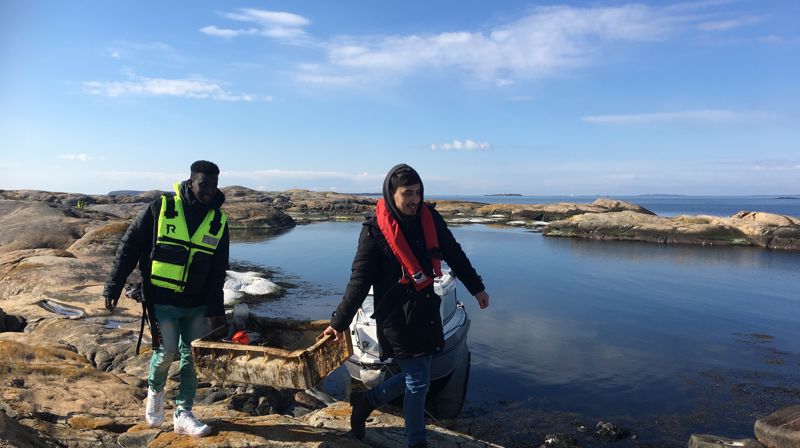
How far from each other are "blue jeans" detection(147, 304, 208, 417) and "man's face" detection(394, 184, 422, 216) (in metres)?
2.22

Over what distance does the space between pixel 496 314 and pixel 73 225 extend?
759 inches

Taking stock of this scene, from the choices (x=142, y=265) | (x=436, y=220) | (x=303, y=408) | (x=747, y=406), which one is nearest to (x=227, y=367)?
(x=142, y=265)

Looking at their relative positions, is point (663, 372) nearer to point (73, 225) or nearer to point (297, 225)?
point (73, 225)

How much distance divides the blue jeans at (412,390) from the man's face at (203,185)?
2.28 m

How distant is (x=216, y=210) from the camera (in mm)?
4723

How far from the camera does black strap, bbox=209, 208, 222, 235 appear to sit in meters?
4.66

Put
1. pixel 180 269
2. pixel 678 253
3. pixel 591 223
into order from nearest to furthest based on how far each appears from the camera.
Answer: pixel 180 269 → pixel 678 253 → pixel 591 223

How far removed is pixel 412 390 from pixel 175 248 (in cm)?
249

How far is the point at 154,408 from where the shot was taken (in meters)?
4.79

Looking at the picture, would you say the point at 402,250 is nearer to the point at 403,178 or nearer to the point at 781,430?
the point at 403,178

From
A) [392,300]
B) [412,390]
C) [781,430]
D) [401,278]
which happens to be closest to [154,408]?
[412,390]

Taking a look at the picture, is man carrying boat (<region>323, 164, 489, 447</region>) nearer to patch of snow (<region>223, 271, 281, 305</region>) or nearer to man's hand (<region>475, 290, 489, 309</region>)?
man's hand (<region>475, 290, 489, 309</region>)

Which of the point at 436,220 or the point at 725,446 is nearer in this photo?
the point at 436,220

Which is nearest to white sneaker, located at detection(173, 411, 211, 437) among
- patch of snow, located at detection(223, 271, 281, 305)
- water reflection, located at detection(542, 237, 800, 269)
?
patch of snow, located at detection(223, 271, 281, 305)
